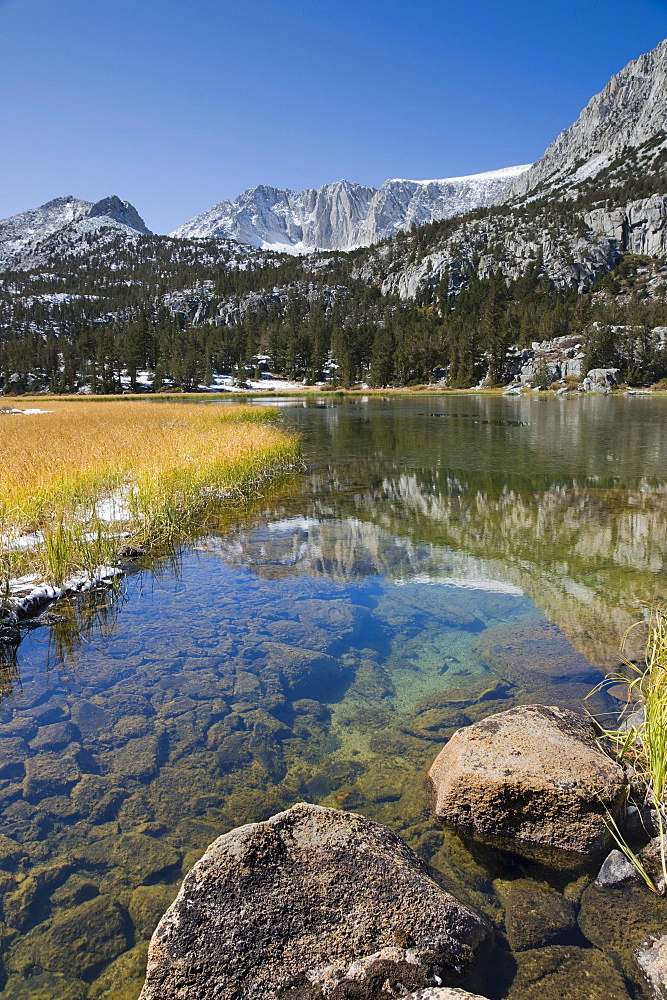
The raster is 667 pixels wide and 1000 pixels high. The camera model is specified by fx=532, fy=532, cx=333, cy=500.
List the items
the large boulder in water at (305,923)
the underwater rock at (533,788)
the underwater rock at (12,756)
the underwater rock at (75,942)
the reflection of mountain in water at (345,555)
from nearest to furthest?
the large boulder in water at (305,923) → the underwater rock at (75,942) → the underwater rock at (533,788) → the underwater rock at (12,756) → the reflection of mountain in water at (345,555)

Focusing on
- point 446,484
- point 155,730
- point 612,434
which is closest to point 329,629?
point 155,730

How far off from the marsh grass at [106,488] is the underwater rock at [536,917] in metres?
8.65

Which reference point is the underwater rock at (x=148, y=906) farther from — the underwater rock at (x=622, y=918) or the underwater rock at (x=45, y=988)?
the underwater rock at (x=622, y=918)

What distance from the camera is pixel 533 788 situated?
456cm

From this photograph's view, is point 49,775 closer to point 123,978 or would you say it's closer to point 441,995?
point 123,978

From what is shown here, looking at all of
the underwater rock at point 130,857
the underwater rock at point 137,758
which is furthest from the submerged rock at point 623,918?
the underwater rock at point 137,758

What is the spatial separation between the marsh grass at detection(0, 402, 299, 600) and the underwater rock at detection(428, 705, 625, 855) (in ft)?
26.2

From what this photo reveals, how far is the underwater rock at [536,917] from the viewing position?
3.75 meters

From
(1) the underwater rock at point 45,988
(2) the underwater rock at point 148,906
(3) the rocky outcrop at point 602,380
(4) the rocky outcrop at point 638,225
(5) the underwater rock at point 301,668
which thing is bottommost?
(5) the underwater rock at point 301,668

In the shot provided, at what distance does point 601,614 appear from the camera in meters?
9.03

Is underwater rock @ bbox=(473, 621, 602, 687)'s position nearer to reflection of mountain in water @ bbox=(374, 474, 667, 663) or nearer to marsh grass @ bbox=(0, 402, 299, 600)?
reflection of mountain in water @ bbox=(374, 474, 667, 663)

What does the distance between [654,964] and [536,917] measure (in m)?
0.76

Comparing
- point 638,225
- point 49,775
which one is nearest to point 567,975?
point 49,775

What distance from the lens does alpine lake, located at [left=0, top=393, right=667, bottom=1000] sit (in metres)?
3.91
